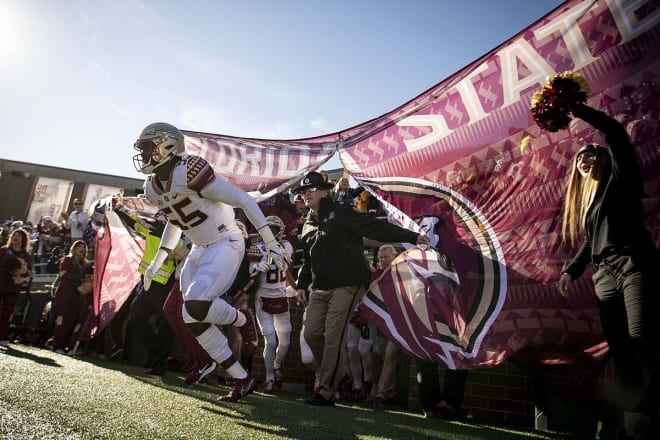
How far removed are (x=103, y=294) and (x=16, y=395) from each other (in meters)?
5.59

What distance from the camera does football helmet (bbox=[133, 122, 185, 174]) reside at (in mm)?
4598

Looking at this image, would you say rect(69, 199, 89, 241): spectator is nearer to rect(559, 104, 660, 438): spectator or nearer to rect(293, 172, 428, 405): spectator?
rect(293, 172, 428, 405): spectator

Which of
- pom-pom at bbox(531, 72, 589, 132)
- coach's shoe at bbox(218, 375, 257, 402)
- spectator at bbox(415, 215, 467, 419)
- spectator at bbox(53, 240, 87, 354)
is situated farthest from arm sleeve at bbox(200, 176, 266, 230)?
spectator at bbox(53, 240, 87, 354)

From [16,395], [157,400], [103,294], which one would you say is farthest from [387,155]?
[103,294]

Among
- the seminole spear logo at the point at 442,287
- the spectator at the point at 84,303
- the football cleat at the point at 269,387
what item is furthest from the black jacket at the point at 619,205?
the spectator at the point at 84,303

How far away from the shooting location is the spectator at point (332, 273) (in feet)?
16.3

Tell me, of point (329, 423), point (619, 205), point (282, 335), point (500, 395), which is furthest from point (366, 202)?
point (619, 205)

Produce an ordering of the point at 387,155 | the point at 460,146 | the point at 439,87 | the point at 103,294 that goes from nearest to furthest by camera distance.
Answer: the point at 460,146 < the point at 439,87 < the point at 387,155 < the point at 103,294

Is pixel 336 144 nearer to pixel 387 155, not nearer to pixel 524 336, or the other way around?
pixel 387 155

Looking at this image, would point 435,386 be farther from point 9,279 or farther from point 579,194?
point 9,279

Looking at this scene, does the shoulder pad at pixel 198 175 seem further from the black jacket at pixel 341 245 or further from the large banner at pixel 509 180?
the large banner at pixel 509 180

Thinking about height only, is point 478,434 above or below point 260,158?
below

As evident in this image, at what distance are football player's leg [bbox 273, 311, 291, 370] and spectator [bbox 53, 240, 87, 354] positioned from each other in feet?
13.0

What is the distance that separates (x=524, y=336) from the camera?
3.71m
